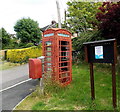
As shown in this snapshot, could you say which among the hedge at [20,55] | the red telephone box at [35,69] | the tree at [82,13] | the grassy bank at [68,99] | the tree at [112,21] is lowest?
the grassy bank at [68,99]

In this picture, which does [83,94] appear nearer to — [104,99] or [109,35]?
[104,99]

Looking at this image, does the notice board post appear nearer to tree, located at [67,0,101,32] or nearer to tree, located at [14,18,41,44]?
tree, located at [67,0,101,32]

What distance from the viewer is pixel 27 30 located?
21922mm

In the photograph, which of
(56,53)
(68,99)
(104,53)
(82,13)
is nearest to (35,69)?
(56,53)

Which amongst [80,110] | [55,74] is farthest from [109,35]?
[80,110]

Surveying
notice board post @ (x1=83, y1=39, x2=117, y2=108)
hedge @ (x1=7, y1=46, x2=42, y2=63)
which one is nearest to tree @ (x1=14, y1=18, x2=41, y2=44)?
hedge @ (x1=7, y1=46, x2=42, y2=63)

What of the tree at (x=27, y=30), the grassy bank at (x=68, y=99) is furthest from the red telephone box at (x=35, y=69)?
the tree at (x=27, y=30)

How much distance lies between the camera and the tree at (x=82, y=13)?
11.6 m

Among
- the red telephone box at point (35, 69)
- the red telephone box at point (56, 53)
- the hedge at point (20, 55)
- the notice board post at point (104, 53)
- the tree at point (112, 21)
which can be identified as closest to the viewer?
the notice board post at point (104, 53)

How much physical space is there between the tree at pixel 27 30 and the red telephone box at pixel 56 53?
1648 centimetres

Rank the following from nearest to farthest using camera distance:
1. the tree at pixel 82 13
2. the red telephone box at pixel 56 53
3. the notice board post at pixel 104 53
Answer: the notice board post at pixel 104 53 → the red telephone box at pixel 56 53 → the tree at pixel 82 13

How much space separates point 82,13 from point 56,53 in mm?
7594

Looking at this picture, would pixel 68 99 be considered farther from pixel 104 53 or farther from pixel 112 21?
pixel 112 21

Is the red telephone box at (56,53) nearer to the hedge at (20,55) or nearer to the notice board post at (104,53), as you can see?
the notice board post at (104,53)
